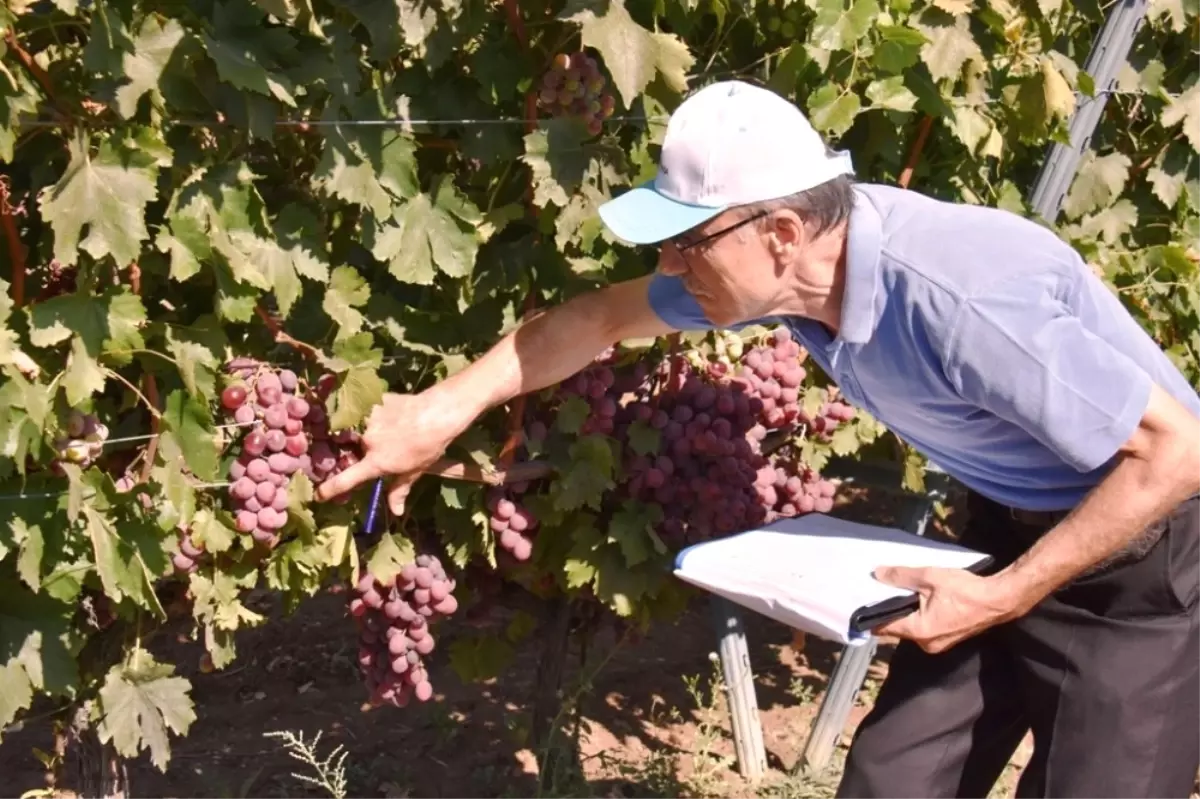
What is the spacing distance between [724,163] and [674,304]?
434mm

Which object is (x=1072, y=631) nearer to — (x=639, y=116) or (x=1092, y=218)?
(x=639, y=116)

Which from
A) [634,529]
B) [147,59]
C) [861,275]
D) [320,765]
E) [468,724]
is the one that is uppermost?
[147,59]

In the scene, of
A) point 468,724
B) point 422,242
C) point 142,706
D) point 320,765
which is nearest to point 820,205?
point 422,242

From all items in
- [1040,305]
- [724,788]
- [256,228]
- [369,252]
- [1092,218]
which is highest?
[1040,305]

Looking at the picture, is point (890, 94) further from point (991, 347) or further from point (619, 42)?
point (991, 347)

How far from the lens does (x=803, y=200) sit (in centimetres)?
215

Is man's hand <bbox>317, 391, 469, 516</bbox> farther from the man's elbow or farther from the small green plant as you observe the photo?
the man's elbow

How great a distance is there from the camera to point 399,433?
2555 millimetres

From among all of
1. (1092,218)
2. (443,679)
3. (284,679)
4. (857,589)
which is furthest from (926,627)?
(284,679)

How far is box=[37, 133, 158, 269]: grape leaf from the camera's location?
6.98ft

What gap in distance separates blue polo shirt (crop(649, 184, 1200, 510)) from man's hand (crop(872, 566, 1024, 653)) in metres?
0.18

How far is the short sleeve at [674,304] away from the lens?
251 centimetres

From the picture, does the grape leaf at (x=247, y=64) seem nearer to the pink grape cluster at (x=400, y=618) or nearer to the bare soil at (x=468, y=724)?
the pink grape cluster at (x=400, y=618)

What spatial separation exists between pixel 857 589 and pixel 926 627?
121 mm
